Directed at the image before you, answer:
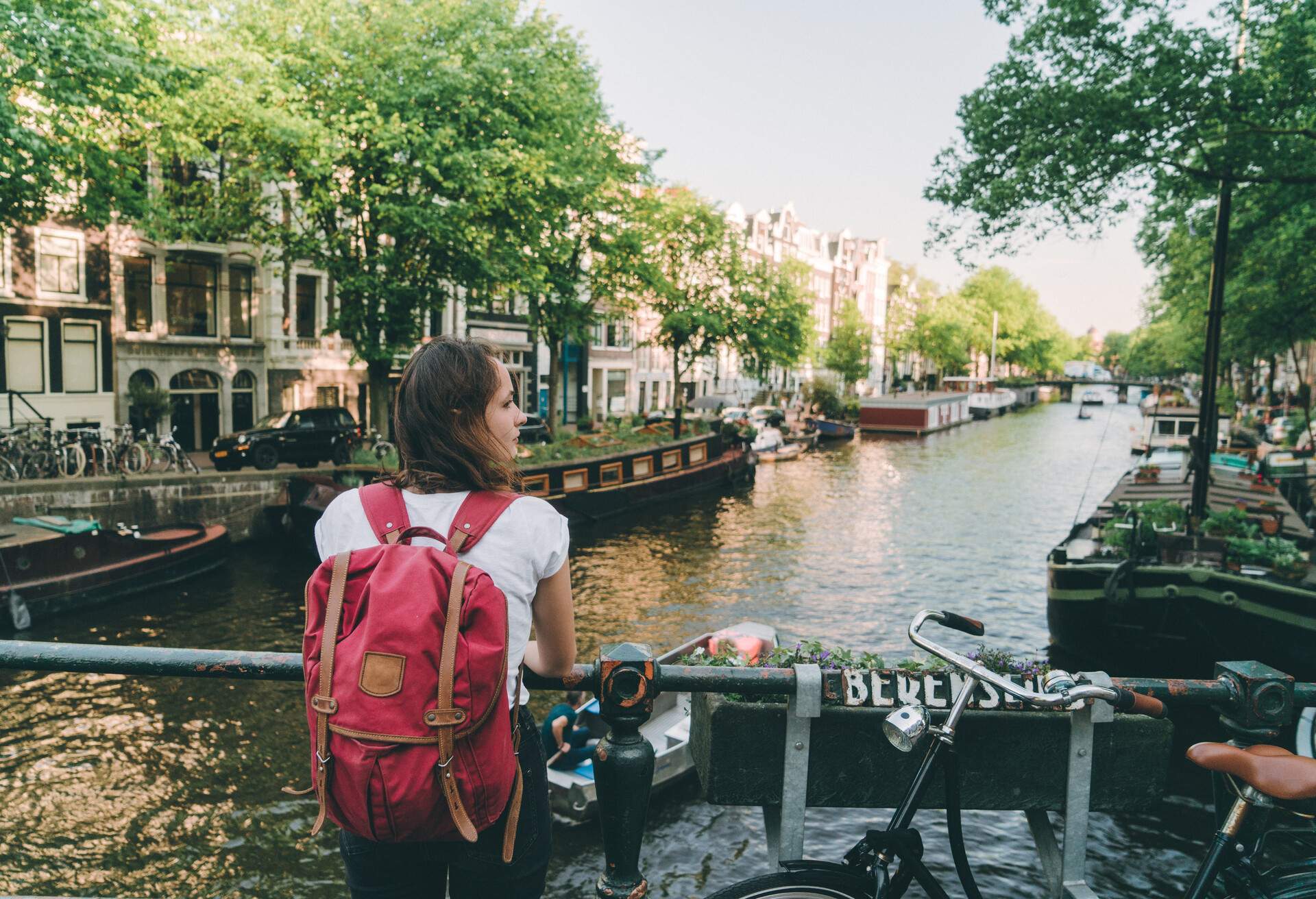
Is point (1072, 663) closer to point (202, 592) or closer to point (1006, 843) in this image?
point (1006, 843)

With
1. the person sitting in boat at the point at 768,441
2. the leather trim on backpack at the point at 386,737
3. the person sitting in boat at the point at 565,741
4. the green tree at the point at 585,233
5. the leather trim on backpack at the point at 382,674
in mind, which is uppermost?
the green tree at the point at 585,233

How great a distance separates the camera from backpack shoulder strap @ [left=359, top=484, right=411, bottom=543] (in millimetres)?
1881

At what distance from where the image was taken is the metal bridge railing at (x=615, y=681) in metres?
2.31


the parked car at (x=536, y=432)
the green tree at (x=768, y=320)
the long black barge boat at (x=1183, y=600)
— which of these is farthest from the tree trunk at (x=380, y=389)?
the green tree at (x=768, y=320)

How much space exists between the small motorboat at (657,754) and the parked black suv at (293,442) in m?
15.1

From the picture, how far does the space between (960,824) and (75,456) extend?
2063 cm

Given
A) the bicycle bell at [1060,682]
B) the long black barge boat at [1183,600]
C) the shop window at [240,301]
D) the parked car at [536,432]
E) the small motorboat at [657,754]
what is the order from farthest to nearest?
1. the parked car at [536,432]
2. the shop window at [240,301]
3. the long black barge boat at [1183,600]
4. the small motorboat at [657,754]
5. the bicycle bell at [1060,682]

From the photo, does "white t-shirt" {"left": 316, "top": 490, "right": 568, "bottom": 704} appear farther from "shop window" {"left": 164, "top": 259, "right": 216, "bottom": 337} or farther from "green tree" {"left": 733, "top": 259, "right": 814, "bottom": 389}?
"green tree" {"left": 733, "top": 259, "right": 814, "bottom": 389}

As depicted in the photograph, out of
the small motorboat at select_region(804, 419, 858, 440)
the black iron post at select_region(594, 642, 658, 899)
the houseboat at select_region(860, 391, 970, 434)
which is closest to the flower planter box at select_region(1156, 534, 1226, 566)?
the black iron post at select_region(594, 642, 658, 899)

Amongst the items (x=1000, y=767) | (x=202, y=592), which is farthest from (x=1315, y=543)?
(x=202, y=592)

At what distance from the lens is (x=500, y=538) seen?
193cm

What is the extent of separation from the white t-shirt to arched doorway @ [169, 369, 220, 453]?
2816 centimetres

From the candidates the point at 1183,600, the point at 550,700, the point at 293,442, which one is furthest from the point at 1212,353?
the point at 293,442

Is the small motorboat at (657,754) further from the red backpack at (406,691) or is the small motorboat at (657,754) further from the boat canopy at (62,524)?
the boat canopy at (62,524)
